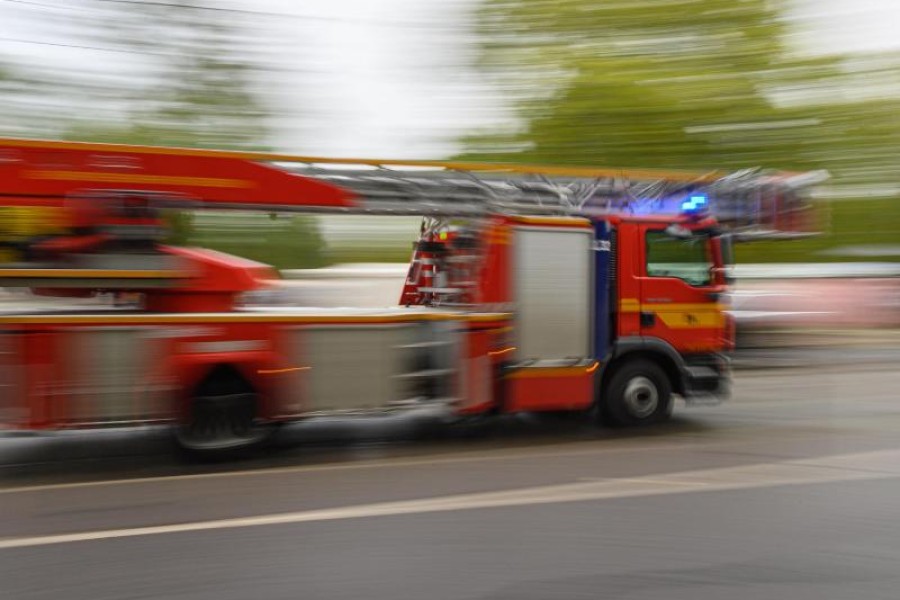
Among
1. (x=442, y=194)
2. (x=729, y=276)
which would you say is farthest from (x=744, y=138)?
(x=442, y=194)

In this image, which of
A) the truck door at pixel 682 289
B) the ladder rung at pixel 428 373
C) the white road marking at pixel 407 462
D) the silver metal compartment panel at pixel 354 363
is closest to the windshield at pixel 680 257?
the truck door at pixel 682 289

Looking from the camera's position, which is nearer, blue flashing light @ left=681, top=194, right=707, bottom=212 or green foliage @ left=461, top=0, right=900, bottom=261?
blue flashing light @ left=681, top=194, right=707, bottom=212

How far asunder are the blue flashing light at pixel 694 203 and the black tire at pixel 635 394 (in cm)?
163

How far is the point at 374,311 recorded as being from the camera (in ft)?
24.3

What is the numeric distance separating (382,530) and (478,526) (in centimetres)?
60

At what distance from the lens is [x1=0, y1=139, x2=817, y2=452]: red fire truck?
6.25 meters

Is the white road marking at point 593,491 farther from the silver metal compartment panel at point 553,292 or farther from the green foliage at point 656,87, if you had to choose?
the green foliage at point 656,87

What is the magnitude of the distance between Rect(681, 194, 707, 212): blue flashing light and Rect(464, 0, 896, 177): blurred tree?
8367 millimetres

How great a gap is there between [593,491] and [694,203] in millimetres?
3634

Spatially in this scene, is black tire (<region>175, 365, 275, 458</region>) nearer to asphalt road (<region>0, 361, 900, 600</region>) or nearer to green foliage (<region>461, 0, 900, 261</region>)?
asphalt road (<region>0, 361, 900, 600</region>)

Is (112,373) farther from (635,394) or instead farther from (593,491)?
(635,394)

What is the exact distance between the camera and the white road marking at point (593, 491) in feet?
16.1

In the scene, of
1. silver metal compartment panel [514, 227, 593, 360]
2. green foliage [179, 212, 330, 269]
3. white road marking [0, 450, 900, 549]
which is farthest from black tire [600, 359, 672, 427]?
green foliage [179, 212, 330, 269]

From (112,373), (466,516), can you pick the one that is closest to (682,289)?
(466,516)
